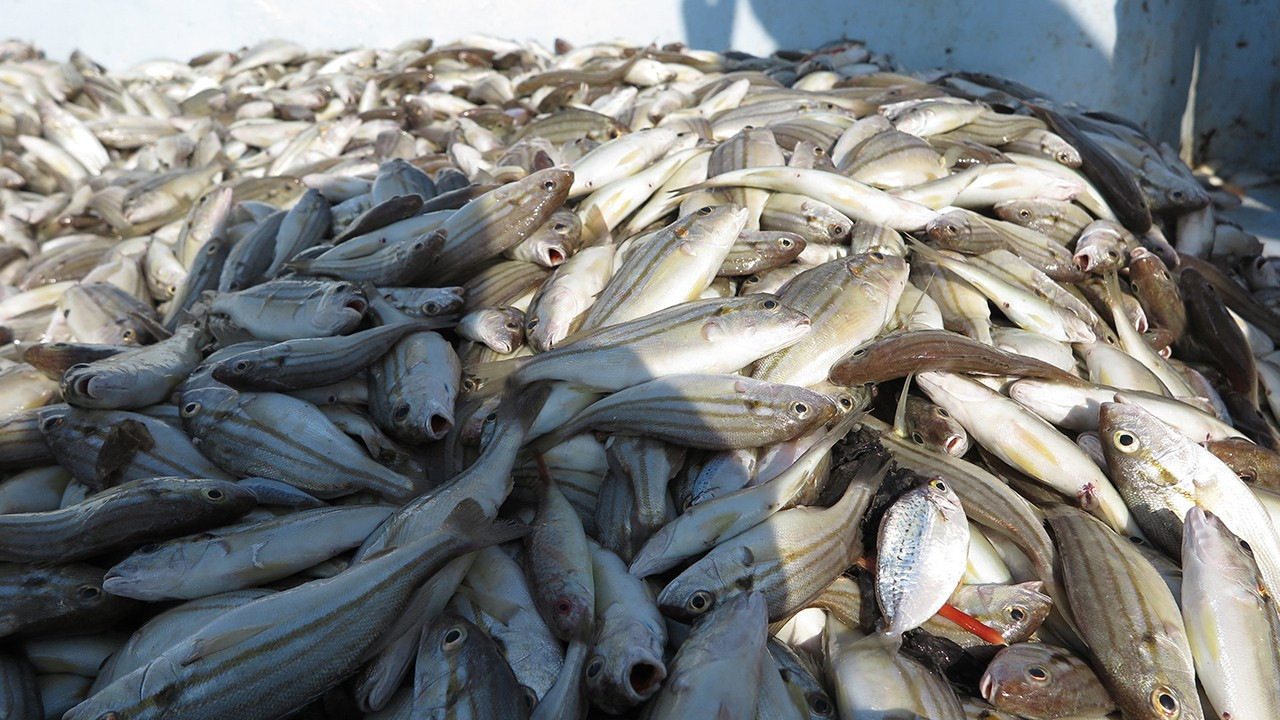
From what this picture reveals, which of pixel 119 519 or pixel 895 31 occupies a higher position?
pixel 119 519

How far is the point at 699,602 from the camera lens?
2096 millimetres

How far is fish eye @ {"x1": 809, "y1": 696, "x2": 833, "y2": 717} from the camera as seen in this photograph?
1979 millimetres

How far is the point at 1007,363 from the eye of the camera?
2.80m

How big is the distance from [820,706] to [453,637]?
913mm

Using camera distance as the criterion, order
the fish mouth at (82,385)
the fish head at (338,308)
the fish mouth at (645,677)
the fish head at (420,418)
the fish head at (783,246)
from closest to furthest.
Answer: the fish mouth at (645,677) < the fish head at (420,418) < the fish mouth at (82,385) < the fish head at (338,308) < the fish head at (783,246)

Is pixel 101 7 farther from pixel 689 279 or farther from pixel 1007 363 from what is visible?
pixel 1007 363

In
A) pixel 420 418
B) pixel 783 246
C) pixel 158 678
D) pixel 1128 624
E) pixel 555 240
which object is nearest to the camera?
pixel 158 678

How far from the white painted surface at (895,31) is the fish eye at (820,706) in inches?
271

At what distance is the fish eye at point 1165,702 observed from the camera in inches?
77.2

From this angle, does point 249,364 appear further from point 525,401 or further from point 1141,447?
point 1141,447

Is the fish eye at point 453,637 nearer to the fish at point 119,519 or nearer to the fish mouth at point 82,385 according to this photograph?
the fish at point 119,519

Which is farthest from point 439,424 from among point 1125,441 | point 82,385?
point 1125,441

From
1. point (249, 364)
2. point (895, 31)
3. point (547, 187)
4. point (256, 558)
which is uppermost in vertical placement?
point (547, 187)

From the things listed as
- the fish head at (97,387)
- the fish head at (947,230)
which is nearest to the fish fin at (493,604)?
the fish head at (97,387)
